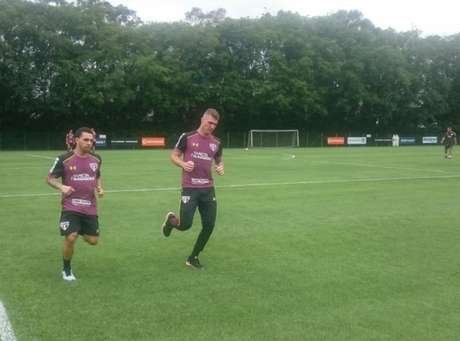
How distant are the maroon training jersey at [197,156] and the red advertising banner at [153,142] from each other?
4789 centimetres

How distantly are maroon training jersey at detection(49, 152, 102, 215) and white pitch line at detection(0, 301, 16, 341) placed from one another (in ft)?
5.05

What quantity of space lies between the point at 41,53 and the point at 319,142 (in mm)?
30744

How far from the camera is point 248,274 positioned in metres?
7.26

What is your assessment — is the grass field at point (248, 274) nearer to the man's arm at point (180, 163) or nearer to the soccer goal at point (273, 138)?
the man's arm at point (180, 163)

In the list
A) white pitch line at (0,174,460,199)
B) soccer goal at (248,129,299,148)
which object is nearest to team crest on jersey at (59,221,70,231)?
white pitch line at (0,174,460,199)

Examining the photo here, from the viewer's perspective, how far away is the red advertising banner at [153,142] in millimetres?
55034

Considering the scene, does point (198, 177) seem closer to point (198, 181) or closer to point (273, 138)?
point (198, 181)

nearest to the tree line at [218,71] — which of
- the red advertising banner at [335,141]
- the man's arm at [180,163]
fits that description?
the red advertising banner at [335,141]

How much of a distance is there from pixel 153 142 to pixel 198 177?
1916 inches

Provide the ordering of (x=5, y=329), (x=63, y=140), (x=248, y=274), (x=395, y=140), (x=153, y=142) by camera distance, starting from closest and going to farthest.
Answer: (x=5, y=329), (x=248, y=274), (x=63, y=140), (x=153, y=142), (x=395, y=140)

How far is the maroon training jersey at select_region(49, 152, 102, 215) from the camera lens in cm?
677

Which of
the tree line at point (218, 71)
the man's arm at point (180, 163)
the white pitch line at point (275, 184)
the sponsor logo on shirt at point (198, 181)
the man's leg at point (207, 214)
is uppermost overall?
the tree line at point (218, 71)

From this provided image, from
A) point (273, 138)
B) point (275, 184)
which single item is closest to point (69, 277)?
point (275, 184)

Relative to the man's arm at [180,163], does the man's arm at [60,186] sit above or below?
below
